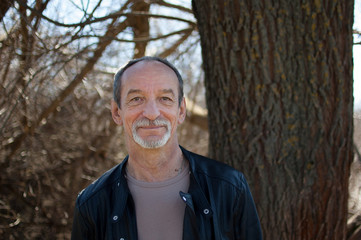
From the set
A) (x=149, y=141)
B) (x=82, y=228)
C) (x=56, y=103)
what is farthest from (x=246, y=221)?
(x=56, y=103)

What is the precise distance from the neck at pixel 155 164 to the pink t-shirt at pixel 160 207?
43 millimetres

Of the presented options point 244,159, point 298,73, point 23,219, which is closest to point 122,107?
point 244,159

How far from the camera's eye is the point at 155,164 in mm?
2248

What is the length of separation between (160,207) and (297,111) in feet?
4.59

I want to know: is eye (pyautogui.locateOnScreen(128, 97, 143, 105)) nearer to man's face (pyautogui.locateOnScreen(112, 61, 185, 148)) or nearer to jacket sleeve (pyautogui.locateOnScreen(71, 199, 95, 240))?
man's face (pyautogui.locateOnScreen(112, 61, 185, 148))

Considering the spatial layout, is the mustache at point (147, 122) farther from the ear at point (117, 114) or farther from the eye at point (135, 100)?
the ear at point (117, 114)

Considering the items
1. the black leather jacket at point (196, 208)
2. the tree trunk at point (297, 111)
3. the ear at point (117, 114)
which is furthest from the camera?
the tree trunk at point (297, 111)

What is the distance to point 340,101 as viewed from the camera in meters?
2.87

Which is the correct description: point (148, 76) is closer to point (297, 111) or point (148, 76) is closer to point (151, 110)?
point (151, 110)

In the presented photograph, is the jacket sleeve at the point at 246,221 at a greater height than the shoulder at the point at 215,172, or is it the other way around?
the shoulder at the point at 215,172

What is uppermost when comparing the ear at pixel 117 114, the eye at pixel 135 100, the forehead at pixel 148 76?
the forehead at pixel 148 76

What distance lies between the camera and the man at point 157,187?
2086 millimetres

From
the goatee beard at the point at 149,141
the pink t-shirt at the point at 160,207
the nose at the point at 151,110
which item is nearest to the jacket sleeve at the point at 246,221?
the pink t-shirt at the point at 160,207

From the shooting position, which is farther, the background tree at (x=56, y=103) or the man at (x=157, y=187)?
the background tree at (x=56, y=103)
